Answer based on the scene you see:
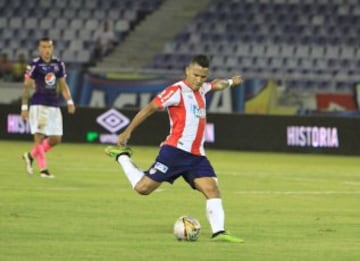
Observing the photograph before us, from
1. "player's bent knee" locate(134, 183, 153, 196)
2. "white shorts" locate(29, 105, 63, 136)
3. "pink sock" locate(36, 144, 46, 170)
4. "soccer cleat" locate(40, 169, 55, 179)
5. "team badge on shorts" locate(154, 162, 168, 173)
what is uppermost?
"team badge on shorts" locate(154, 162, 168, 173)

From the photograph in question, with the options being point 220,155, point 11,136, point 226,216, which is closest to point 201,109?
point 226,216

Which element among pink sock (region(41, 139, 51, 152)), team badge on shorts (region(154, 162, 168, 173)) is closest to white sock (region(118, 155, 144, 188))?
team badge on shorts (region(154, 162, 168, 173))

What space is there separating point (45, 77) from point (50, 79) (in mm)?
92

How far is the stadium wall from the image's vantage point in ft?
103

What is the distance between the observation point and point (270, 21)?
4091 centimetres

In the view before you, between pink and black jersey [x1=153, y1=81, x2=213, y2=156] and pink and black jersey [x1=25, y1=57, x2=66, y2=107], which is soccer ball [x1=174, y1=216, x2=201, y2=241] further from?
pink and black jersey [x1=25, y1=57, x2=66, y2=107]

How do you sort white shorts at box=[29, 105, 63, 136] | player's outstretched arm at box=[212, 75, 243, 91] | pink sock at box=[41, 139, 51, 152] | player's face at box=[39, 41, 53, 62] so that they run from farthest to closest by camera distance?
pink sock at box=[41, 139, 51, 152] → white shorts at box=[29, 105, 63, 136] → player's face at box=[39, 41, 53, 62] → player's outstretched arm at box=[212, 75, 243, 91]

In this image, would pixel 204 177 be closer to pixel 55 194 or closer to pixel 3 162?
pixel 55 194

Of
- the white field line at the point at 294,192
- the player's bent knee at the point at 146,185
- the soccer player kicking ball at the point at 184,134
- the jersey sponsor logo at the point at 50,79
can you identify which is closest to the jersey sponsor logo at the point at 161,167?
the soccer player kicking ball at the point at 184,134

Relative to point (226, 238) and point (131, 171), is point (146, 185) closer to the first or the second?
point (131, 171)

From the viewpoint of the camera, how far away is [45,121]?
74.6 feet

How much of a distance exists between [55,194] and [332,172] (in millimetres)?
8180

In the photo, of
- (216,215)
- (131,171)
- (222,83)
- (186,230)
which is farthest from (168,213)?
(186,230)

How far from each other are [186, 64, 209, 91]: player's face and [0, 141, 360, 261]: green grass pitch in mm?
1661
